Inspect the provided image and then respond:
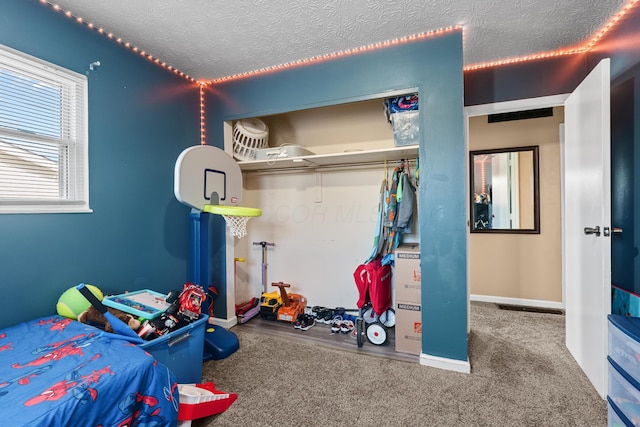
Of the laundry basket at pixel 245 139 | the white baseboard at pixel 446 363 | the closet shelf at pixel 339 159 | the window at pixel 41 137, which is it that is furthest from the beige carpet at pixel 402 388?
the laundry basket at pixel 245 139

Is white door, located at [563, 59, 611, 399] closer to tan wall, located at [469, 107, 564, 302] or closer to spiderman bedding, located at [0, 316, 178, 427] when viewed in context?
tan wall, located at [469, 107, 564, 302]

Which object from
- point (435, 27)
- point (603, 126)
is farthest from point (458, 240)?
point (435, 27)

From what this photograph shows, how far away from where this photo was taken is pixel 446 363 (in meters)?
2.15

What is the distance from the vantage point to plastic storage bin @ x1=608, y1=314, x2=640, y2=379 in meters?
1.22

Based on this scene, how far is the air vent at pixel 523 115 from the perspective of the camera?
10.9 ft

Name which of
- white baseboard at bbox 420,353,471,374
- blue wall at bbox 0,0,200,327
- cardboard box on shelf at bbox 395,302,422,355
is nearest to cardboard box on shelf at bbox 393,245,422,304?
cardboard box on shelf at bbox 395,302,422,355

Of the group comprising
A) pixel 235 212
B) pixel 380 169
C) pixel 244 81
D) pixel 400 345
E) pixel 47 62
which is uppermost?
pixel 244 81

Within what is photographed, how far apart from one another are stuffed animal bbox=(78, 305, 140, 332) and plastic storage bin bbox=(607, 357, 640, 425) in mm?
2462

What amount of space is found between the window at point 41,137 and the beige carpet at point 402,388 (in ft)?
5.36

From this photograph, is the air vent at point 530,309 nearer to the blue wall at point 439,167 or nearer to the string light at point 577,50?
the blue wall at point 439,167

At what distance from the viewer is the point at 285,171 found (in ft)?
11.2

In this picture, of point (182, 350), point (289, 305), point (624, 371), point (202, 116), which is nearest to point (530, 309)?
point (624, 371)

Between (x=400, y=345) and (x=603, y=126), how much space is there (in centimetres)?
209

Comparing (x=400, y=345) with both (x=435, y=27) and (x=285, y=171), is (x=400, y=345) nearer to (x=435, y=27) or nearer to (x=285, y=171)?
(x=285, y=171)
